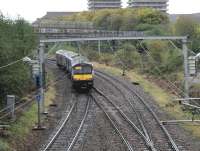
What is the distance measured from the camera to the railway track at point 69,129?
90.5ft

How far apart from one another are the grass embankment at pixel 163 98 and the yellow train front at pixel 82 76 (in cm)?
524

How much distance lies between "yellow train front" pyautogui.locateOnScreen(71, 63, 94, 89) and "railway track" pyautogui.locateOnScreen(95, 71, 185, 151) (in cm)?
294

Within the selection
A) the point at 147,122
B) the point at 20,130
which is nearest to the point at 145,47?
the point at 147,122

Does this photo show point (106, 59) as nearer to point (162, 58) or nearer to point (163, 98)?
point (162, 58)

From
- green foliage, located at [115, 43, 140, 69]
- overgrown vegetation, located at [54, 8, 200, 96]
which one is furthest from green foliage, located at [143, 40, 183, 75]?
green foliage, located at [115, 43, 140, 69]

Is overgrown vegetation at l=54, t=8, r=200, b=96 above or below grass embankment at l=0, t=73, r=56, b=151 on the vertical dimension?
above

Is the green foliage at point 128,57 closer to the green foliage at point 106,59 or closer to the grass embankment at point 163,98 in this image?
the green foliage at point 106,59

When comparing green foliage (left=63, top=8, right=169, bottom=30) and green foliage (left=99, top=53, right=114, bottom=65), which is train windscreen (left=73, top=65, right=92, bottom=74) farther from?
green foliage (left=63, top=8, right=169, bottom=30)

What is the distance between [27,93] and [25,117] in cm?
1049

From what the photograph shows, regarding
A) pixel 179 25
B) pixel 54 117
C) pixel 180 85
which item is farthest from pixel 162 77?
pixel 179 25

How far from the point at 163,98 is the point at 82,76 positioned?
7364 millimetres

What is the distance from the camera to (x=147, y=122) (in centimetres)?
3391

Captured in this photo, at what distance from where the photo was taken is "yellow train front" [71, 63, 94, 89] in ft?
152

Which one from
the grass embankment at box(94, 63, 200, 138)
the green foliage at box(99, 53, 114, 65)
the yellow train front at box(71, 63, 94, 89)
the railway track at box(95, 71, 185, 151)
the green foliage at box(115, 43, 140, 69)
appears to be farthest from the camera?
the green foliage at box(99, 53, 114, 65)
